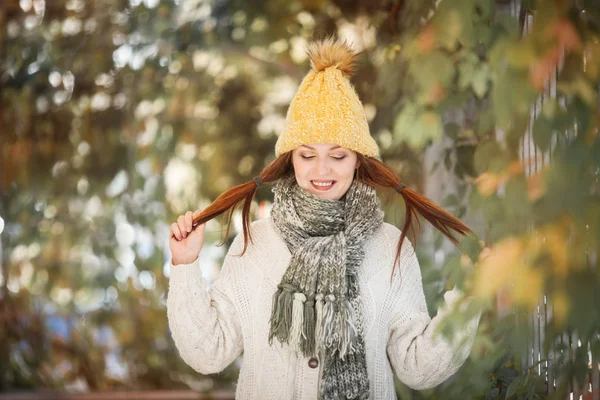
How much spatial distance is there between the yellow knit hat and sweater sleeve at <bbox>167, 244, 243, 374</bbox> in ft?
0.94

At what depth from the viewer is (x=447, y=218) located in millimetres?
1646

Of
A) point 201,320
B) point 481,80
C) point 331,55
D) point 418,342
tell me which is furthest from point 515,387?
point 481,80

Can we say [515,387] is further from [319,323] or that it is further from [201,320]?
[201,320]

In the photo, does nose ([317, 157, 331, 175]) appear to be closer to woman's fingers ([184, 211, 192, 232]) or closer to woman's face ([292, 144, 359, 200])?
woman's face ([292, 144, 359, 200])

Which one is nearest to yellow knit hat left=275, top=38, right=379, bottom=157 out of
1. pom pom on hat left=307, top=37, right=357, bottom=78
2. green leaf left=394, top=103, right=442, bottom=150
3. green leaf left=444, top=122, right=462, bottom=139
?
pom pom on hat left=307, top=37, right=357, bottom=78

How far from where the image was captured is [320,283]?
1.55m

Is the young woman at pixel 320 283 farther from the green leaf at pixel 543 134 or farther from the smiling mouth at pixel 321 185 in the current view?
the green leaf at pixel 543 134

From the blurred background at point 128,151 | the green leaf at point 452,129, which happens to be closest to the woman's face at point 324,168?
the green leaf at point 452,129

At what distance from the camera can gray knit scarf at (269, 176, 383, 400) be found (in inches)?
60.0

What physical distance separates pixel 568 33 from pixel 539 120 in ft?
0.42

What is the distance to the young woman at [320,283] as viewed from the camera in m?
1.54

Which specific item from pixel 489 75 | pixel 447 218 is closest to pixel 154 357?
pixel 489 75

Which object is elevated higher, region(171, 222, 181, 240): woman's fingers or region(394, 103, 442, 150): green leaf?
region(394, 103, 442, 150): green leaf

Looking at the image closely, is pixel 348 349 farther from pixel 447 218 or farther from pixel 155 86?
pixel 155 86
